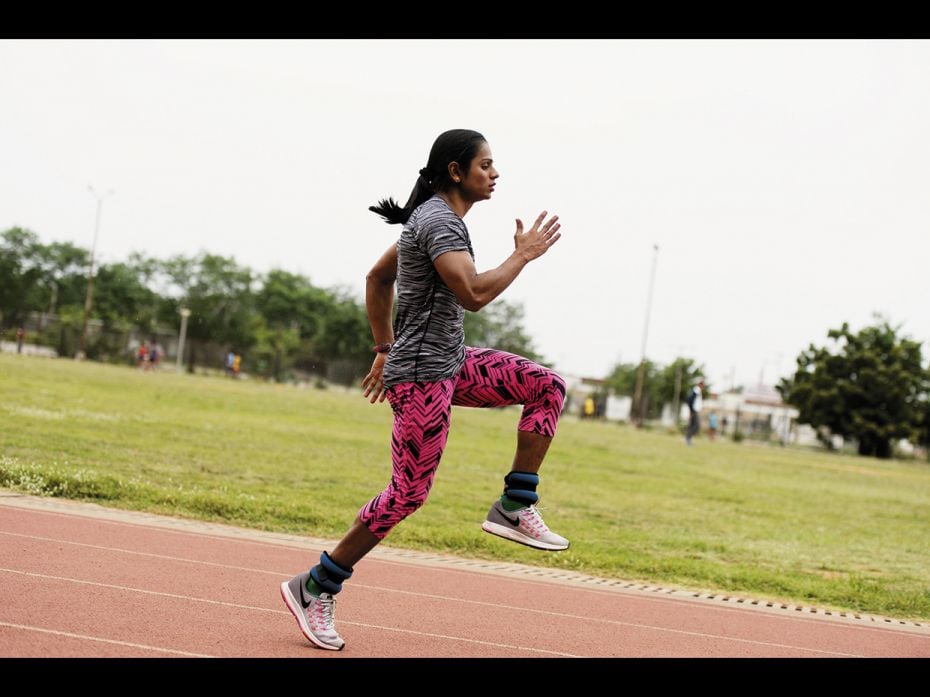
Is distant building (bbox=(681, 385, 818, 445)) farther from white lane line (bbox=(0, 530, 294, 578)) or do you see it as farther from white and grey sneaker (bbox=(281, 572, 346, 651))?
white and grey sneaker (bbox=(281, 572, 346, 651))

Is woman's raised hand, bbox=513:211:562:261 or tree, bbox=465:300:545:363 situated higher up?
tree, bbox=465:300:545:363

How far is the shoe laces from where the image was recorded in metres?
4.99

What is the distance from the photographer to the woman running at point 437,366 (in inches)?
181

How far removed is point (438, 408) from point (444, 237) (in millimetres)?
798

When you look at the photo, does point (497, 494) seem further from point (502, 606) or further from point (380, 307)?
point (380, 307)

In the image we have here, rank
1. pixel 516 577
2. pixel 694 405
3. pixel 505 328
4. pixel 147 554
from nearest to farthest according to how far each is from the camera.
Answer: pixel 147 554 < pixel 516 577 < pixel 694 405 < pixel 505 328

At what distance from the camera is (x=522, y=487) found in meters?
5.04

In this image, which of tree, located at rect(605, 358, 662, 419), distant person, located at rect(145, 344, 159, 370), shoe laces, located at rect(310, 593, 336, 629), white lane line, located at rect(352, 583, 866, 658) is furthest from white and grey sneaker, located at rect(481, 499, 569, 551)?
tree, located at rect(605, 358, 662, 419)

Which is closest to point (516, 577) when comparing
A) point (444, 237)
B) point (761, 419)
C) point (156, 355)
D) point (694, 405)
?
point (444, 237)

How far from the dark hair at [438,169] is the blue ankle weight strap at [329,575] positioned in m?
1.63

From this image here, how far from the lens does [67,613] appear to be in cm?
519

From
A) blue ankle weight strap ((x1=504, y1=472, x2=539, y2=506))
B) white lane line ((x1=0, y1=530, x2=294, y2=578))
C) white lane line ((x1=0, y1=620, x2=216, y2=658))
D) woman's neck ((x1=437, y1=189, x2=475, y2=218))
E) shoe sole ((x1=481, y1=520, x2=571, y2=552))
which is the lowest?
white lane line ((x1=0, y1=530, x2=294, y2=578))

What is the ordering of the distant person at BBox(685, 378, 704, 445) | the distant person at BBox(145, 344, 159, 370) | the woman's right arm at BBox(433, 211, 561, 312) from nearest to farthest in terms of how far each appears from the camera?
the woman's right arm at BBox(433, 211, 561, 312) < the distant person at BBox(685, 378, 704, 445) < the distant person at BBox(145, 344, 159, 370)

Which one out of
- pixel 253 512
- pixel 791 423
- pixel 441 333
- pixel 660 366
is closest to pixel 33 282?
pixel 791 423
